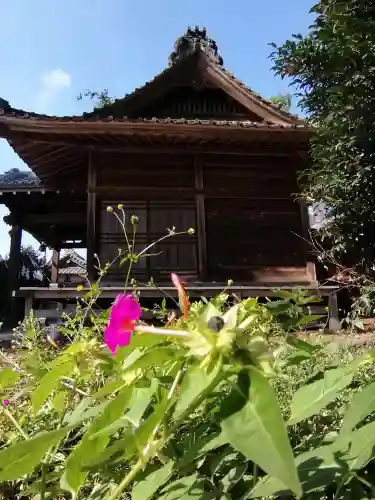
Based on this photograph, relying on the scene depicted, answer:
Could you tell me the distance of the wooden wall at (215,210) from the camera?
Result: 24.6 ft

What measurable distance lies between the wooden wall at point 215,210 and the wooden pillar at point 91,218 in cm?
14

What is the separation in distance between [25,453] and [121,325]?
169 mm

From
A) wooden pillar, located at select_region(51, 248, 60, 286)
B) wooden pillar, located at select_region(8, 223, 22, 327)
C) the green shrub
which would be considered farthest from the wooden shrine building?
the green shrub

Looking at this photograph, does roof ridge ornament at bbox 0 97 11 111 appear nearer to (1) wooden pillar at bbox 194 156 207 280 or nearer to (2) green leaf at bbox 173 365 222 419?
(1) wooden pillar at bbox 194 156 207 280

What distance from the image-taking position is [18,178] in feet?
29.6

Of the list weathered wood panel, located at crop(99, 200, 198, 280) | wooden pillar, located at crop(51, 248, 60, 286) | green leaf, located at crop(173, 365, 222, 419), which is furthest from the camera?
wooden pillar, located at crop(51, 248, 60, 286)

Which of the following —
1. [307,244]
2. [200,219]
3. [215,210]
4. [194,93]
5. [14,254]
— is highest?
[194,93]

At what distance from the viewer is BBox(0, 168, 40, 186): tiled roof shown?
8.63 m

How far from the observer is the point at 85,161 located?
786 centimetres

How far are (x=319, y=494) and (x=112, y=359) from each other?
0.31 meters

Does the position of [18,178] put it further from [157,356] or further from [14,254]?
[157,356]

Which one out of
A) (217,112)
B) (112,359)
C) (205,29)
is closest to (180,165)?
(217,112)

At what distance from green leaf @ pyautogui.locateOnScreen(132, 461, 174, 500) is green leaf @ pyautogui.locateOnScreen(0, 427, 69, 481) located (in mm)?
165

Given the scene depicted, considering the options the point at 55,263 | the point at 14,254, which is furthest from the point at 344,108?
the point at 55,263
